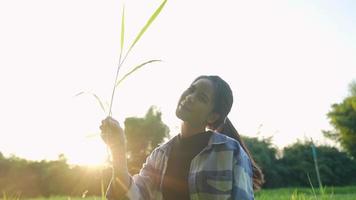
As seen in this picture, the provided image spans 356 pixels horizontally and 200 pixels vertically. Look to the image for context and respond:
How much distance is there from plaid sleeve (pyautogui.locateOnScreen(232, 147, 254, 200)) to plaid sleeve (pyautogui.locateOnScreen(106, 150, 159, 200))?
0.44m

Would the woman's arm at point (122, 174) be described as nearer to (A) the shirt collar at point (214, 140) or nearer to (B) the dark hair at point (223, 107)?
(A) the shirt collar at point (214, 140)

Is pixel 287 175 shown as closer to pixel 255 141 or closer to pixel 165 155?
pixel 255 141

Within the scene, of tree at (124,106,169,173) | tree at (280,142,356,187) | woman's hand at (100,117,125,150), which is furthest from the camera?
tree at (280,142,356,187)

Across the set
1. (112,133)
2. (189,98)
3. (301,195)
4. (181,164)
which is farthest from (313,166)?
(112,133)

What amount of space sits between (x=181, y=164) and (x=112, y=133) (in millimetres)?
678

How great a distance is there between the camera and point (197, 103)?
221cm

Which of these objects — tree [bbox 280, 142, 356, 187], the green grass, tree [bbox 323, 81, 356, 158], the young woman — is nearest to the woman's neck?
the young woman

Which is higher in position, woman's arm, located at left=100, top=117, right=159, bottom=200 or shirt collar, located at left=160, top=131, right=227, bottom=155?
shirt collar, located at left=160, top=131, right=227, bottom=155

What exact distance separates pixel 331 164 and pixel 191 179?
21.8 metres

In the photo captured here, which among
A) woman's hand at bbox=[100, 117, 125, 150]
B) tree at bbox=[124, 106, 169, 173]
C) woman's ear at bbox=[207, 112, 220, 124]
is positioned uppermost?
tree at bbox=[124, 106, 169, 173]

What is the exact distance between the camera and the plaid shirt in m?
2.08

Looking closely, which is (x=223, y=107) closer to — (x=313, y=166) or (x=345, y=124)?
(x=313, y=166)

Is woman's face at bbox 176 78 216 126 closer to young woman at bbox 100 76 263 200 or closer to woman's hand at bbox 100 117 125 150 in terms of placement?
young woman at bbox 100 76 263 200

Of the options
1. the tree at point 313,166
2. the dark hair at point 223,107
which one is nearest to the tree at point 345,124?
the tree at point 313,166
